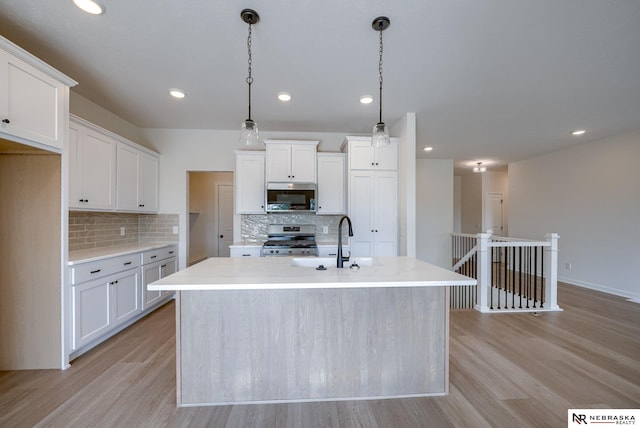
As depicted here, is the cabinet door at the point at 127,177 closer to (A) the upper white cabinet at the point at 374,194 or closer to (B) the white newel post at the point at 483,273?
(A) the upper white cabinet at the point at 374,194

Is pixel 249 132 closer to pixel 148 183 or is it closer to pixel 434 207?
pixel 148 183

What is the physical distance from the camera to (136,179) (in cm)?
351

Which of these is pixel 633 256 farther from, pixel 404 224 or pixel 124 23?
pixel 124 23

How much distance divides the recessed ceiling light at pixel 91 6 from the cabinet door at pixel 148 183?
220cm

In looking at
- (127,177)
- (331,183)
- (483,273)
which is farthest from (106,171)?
(483,273)

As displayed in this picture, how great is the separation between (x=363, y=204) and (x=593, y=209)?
4450 millimetres

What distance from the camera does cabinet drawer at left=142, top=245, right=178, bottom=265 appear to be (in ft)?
10.5

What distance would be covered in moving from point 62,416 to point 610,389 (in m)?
3.78

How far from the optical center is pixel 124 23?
187cm

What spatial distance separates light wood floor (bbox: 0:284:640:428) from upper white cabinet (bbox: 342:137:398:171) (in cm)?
229

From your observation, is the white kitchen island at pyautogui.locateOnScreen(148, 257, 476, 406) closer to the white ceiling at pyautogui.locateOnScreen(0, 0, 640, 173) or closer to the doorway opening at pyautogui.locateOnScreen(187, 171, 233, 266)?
the white ceiling at pyautogui.locateOnScreen(0, 0, 640, 173)

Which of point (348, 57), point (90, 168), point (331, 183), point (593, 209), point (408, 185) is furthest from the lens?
point (593, 209)

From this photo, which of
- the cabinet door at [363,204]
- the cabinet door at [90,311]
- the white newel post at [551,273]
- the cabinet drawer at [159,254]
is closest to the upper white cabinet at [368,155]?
the cabinet door at [363,204]

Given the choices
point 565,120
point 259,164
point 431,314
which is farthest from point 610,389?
point 259,164
